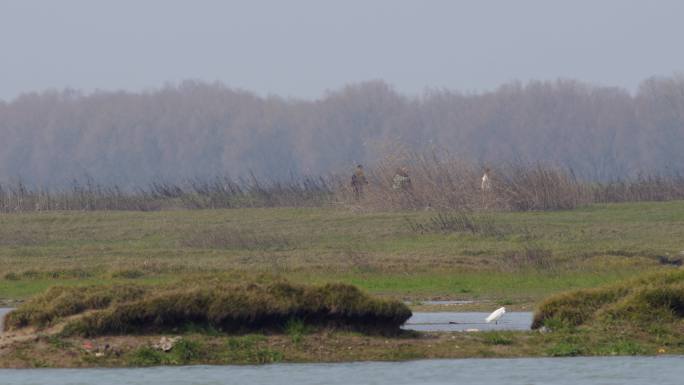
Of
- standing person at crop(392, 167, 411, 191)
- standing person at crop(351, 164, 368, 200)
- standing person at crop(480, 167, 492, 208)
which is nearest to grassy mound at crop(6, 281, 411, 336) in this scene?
standing person at crop(480, 167, 492, 208)

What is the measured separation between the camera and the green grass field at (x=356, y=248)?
25281 millimetres

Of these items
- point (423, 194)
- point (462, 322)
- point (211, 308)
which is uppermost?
point (423, 194)

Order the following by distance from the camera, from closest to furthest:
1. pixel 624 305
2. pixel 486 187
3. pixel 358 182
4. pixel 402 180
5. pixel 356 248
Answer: pixel 624 305 → pixel 356 248 → pixel 486 187 → pixel 402 180 → pixel 358 182

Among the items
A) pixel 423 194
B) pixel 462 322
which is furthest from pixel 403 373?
pixel 423 194

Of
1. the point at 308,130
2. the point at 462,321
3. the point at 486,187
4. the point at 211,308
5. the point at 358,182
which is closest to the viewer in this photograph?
the point at 211,308

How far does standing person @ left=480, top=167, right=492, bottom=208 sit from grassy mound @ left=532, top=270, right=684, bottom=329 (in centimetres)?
2009

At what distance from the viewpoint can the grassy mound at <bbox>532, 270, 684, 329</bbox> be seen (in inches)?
629

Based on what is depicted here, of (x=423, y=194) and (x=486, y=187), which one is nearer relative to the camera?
(x=486, y=187)

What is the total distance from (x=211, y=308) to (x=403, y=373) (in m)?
2.09

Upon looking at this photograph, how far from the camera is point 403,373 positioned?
1420cm

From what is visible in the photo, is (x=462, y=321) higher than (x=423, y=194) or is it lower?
lower

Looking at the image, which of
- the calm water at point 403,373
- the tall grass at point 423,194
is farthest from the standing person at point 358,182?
the calm water at point 403,373

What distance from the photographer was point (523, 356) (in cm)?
1528

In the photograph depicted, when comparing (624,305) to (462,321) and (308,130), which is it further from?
(308,130)
